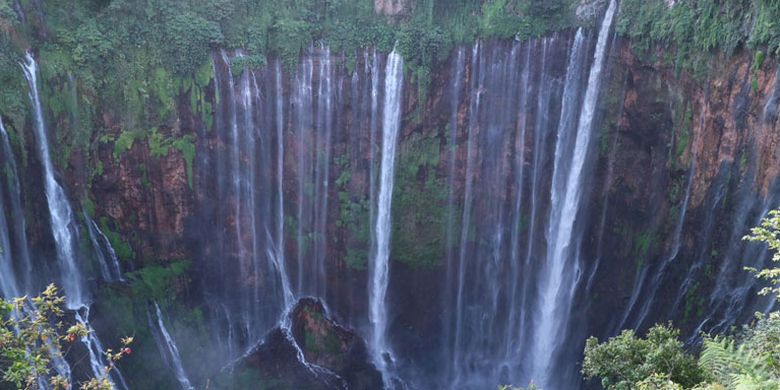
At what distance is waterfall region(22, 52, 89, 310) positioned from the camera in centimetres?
1427

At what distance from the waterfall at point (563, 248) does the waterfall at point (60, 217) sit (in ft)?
36.9

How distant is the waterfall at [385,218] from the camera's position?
1603 cm

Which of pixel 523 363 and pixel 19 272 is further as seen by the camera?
pixel 523 363

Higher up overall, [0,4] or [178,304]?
[0,4]

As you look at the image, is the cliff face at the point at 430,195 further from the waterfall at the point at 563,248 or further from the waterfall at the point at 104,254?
the waterfall at the point at 104,254

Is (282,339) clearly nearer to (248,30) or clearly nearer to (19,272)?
(19,272)

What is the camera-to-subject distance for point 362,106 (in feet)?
52.9

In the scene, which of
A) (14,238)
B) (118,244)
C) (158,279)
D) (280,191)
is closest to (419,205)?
(280,191)

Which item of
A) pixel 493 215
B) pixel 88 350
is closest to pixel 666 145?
pixel 493 215

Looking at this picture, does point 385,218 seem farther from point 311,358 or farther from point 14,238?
point 14,238

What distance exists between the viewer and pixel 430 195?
16.8 m

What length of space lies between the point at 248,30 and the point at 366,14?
116 inches

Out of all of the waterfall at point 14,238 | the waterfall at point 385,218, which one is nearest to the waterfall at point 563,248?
the waterfall at point 385,218

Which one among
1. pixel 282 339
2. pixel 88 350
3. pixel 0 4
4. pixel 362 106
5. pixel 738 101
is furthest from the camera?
pixel 282 339
